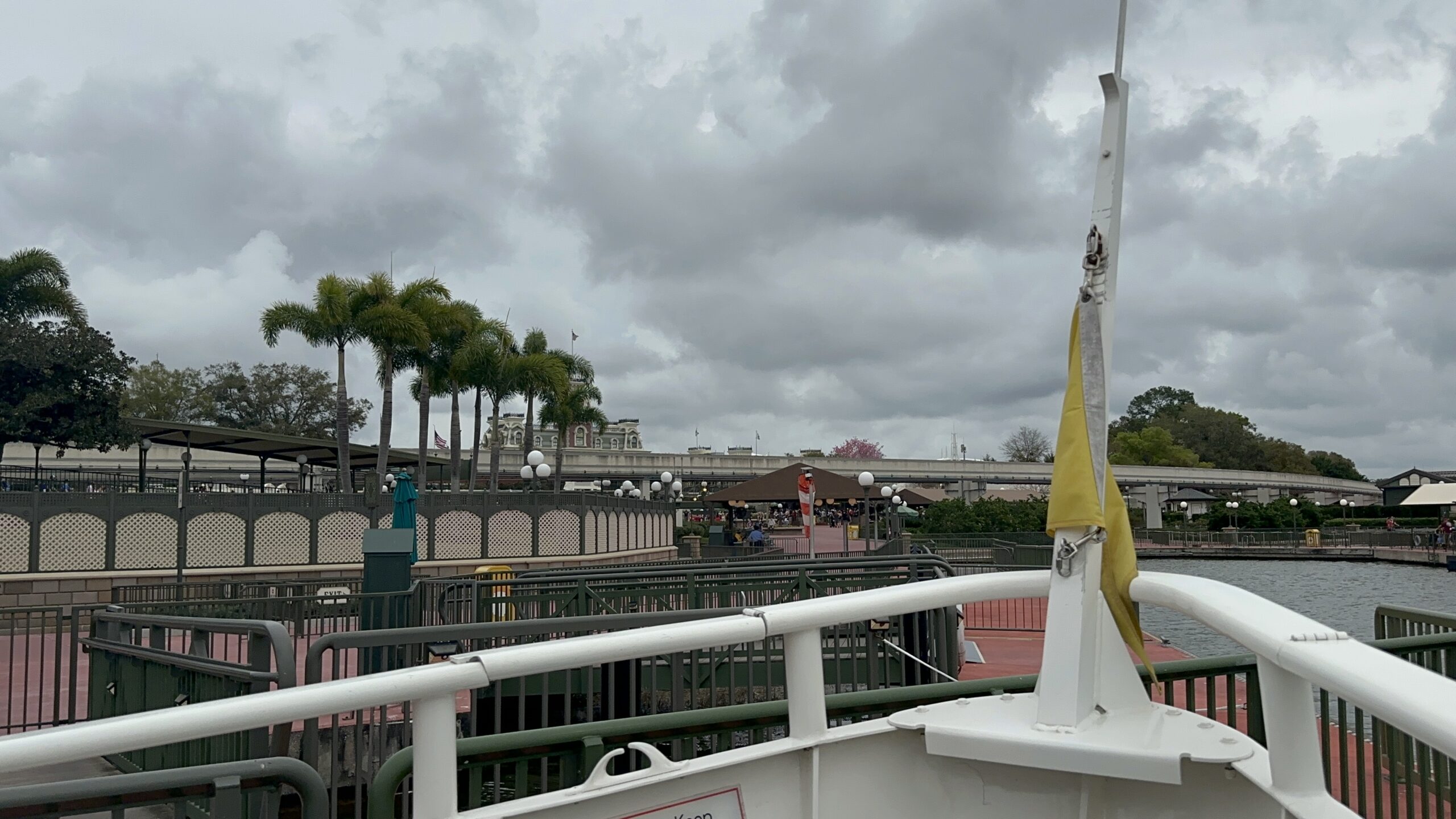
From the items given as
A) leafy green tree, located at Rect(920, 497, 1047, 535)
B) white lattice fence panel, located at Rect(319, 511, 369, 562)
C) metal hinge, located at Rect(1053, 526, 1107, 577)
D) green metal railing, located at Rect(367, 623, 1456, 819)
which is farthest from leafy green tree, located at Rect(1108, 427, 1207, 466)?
metal hinge, located at Rect(1053, 526, 1107, 577)

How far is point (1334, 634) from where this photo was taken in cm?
247

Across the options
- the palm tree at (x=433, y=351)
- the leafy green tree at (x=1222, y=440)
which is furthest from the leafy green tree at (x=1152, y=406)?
the palm tree at (x=433, y=351)

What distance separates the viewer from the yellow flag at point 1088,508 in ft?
10.6

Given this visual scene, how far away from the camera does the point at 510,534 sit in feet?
101

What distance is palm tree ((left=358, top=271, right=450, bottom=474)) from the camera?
125 ft

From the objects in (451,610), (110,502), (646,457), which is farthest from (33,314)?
(646,457)

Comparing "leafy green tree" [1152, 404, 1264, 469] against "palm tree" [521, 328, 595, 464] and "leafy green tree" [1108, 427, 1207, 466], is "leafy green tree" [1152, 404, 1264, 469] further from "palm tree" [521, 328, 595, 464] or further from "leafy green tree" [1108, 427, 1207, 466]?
"palm tree" [521, 328, 595, 464]

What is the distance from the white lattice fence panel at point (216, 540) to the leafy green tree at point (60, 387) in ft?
36.6

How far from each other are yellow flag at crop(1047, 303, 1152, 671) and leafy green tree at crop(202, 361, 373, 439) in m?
81.1

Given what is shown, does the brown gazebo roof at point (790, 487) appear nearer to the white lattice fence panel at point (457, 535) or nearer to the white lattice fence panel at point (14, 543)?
→ the white lattice fence panel at point (457, 535)

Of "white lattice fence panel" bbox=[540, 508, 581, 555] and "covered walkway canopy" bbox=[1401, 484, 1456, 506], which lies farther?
"covered walkway canopy" bbox=[1401, 484, 1456, 506]

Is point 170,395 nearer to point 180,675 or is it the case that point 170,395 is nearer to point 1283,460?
point 180,675

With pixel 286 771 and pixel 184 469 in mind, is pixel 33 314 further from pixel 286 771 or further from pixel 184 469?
pixel 286 771

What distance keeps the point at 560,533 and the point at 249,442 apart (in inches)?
567
